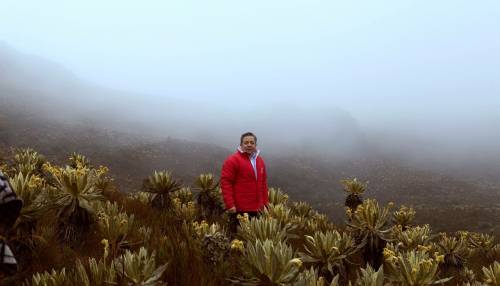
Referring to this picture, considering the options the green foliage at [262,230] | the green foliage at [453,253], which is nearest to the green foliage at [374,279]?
the green foliage at [262,230]

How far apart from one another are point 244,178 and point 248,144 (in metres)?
0.66

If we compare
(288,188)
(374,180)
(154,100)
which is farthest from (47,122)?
(154,100)

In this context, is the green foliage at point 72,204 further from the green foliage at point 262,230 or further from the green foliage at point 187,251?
the green foliage at point 262,230

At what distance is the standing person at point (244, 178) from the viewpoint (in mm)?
7492

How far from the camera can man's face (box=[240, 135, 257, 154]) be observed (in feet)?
24.7

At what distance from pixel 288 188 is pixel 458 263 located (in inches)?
1558

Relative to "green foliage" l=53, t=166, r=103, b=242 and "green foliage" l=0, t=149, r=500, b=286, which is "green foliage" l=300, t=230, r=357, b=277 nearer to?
"green foliage" l=0, t=149, r=500, b=286

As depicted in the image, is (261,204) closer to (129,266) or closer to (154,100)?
(129,266)

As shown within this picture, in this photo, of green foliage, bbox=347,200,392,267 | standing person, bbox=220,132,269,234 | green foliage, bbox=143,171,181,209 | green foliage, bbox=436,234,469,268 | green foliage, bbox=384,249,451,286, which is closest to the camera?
green foliage, bbox=384,249,451,286

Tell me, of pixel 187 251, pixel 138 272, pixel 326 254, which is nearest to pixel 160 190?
pixel 187 251

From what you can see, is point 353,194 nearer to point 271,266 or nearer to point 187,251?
point 187,251

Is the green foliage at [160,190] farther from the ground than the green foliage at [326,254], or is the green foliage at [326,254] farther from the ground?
the green foliage at [326,254]

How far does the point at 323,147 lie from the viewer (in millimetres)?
87125

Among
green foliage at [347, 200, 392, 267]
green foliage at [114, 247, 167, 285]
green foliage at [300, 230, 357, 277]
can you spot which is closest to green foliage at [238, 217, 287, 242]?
green foliage at [300, 230, 357, 277]
